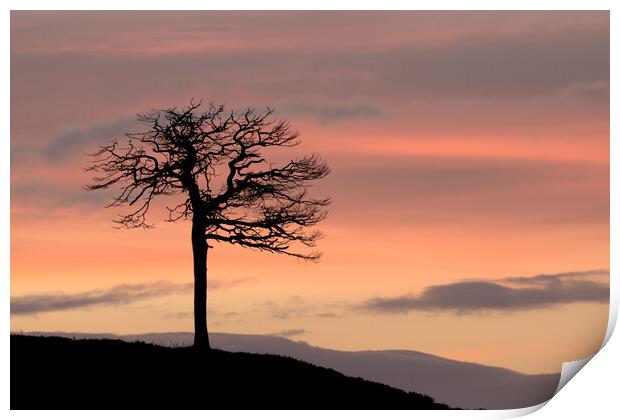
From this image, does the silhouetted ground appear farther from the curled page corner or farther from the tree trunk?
the curled page corner

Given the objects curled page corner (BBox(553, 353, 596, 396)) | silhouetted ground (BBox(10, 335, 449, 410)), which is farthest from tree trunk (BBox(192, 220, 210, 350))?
curled page corner (BBox(553, 353, 596, 396))

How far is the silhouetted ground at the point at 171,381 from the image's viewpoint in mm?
24719

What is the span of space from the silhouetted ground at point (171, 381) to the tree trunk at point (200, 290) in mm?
271

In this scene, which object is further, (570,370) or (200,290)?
(200,290)

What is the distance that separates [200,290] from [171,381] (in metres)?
1.38

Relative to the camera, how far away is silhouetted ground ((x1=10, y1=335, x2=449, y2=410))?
81.1 ft

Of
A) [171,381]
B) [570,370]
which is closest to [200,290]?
[171,381]

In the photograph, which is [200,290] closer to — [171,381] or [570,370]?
[171,381]

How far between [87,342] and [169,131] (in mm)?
3419

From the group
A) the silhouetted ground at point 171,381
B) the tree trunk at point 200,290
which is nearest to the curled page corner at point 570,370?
the silhouetted ground at point 171,381

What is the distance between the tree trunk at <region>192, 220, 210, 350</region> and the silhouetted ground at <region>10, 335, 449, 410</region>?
0.27 m

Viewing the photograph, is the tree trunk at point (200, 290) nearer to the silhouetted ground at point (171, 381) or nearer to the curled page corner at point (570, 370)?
the silhouetted ground at point (171, 381)

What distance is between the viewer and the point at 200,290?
82.1 ft
